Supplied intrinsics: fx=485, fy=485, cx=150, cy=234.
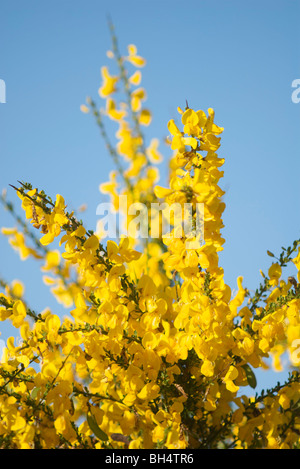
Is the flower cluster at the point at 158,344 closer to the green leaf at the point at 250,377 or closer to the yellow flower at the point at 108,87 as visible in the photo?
the green leaf at the point at 250,377

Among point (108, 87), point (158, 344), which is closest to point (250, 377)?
point (158, 344)

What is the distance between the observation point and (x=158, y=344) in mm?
859

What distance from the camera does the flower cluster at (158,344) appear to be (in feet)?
2.77

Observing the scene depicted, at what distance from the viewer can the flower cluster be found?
2.77ft

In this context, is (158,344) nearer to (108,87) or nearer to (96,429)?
(96,429)

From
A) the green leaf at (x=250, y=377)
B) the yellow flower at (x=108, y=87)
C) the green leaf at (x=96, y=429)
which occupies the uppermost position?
the yellow flower at (x=108, y=87)

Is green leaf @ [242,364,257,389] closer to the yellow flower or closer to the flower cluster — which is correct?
the flower cluster

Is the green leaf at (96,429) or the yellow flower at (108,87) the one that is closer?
the green leaf at (96,429)

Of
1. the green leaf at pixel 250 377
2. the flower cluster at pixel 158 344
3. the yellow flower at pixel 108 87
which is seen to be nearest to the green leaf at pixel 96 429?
the flower cluster at pixel 158 344

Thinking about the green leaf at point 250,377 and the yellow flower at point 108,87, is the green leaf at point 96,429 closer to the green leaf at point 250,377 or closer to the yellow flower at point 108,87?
the green leaf at point 250,377

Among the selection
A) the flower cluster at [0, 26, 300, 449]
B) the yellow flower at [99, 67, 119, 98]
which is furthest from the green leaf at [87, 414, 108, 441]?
the yellow flower at [99, 67, 119, 98]

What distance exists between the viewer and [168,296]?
3.10ft

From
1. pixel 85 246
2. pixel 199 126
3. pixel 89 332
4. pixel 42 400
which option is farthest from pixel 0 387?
pixel 199 126

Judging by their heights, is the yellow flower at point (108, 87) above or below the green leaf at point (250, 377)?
above
